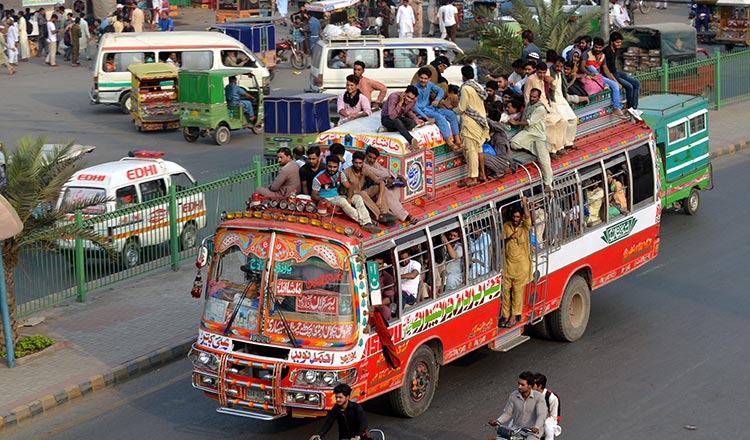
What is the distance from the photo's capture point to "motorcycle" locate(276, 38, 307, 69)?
40812 millimetres

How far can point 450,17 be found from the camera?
4162 cm

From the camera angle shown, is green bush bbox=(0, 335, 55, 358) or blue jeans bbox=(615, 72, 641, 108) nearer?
green bush bbox=(0, 335, 55, 358)

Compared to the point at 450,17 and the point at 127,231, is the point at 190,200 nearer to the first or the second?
the point at 127,231

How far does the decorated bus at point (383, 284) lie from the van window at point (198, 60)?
1979 centimetres

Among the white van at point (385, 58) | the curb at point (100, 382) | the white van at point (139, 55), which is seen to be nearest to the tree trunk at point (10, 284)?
the curb at point (100, 382)

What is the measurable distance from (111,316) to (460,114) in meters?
5.74

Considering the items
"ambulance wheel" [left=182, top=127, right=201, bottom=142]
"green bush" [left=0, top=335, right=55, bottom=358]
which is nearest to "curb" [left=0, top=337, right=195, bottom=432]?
"green bush" [left=0, top=335, right=55, bottom=358]

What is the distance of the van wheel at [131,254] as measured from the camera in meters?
17.8

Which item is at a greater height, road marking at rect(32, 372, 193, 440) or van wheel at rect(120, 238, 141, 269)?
van wheel at rect(120, 238, 141, 269)

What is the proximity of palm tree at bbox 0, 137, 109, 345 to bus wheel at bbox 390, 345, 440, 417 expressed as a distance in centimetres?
488

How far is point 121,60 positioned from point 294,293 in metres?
22.6

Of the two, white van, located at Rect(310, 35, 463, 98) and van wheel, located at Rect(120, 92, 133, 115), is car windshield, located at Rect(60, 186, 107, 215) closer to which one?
white van, located at Rect(310, 35, 463, 98)

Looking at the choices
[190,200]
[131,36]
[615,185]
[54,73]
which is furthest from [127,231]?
[54,73]

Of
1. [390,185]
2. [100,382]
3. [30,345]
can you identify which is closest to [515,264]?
[390,185]
